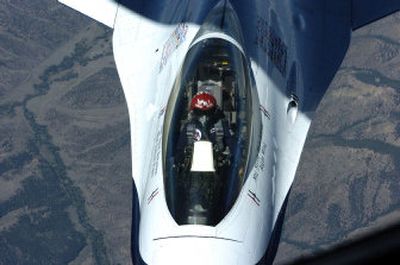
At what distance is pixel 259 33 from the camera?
48.4 ft

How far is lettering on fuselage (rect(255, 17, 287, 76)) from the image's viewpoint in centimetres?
1455

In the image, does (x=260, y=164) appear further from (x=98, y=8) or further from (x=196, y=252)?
(x=98, y=8)

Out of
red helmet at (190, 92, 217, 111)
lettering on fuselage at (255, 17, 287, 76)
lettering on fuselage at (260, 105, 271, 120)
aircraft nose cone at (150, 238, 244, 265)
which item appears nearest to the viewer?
aircraft nose cone at (150, 238, 244, 265)

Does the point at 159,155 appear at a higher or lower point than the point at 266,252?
higher

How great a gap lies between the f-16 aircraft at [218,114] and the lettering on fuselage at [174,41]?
0.14 ft

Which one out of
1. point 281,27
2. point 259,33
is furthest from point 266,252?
point 281,27

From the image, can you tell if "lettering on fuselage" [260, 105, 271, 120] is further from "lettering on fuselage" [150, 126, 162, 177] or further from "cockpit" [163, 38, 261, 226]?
"lettering on fuselage" [150, 126, 162, 177]

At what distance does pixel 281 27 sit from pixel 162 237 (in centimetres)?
726

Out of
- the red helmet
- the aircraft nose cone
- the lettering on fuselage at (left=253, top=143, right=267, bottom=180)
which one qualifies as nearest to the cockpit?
the red helmet

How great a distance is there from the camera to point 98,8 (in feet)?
62.8

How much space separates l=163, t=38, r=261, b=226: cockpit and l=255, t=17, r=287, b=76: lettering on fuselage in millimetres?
1854

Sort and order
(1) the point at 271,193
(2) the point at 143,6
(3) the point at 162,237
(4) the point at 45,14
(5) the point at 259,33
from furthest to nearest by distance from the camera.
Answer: (4) the point at 45,14, (2) the point at 143,6, (5) the point at 259,33, (1) the point at 271,193, (3) the point at 162,237

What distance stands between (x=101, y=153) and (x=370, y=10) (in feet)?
183

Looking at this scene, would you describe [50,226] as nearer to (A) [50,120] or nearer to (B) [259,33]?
(A) [50,120]
